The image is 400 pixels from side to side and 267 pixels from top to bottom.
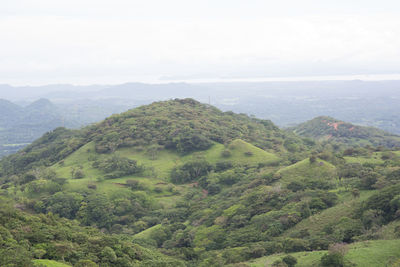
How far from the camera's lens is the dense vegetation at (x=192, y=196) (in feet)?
78.9

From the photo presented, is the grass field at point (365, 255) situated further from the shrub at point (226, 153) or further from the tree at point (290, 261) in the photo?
the shrub at point (226, 153)

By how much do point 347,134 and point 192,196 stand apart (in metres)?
99.5

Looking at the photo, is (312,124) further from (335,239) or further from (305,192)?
(335,239)

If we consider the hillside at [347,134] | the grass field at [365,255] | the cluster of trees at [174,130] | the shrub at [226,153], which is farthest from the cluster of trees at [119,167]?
the hillside at [347,134]

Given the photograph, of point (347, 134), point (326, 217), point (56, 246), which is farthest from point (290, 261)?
point (347, 134)

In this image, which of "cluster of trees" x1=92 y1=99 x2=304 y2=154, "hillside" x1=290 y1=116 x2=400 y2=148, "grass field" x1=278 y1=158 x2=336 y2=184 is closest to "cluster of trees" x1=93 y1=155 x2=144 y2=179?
"cluster of trees" x1=92 y1=99 x2=304 y2=154

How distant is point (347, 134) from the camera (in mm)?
133250

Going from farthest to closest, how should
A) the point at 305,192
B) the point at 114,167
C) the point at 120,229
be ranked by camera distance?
the point at 114,167 → the point at 120,229 → the point at 305,192

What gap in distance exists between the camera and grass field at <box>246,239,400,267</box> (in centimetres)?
2034

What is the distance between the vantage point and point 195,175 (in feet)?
211

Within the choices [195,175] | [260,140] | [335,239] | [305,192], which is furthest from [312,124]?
[335,239]

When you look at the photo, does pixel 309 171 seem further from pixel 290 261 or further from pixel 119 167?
pixel 119 167

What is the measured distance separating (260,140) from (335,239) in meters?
58.3

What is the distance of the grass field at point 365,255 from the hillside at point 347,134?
104 metres
